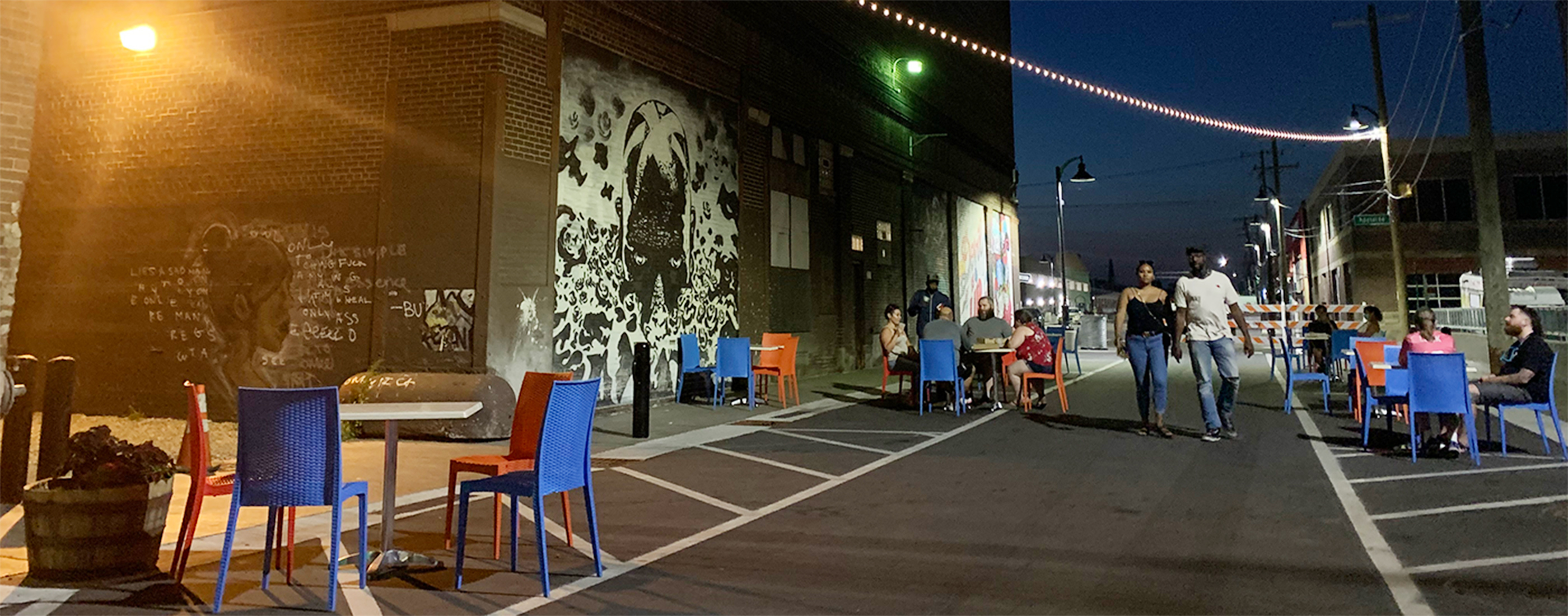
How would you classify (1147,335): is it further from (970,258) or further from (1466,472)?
(970,258)

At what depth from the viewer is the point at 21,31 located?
34.8 ft

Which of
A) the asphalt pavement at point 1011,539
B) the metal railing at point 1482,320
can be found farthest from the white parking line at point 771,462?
the metal railing at point 1482,320

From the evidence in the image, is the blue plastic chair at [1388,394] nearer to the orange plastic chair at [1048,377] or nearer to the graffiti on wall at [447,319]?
the orange plastic chair at [1048,377]

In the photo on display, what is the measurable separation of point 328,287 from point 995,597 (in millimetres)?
9123

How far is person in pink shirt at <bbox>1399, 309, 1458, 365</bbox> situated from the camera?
8.16 meters

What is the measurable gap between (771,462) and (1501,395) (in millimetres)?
6327

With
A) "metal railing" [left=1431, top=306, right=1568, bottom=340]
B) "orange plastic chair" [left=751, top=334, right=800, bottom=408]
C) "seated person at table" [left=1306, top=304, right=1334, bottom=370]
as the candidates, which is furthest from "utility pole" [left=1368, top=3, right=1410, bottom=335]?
"orange plastic chair" [left=751, top=334, right=800, bottom=408]

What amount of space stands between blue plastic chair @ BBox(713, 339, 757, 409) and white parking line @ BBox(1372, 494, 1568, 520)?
790 centimetres

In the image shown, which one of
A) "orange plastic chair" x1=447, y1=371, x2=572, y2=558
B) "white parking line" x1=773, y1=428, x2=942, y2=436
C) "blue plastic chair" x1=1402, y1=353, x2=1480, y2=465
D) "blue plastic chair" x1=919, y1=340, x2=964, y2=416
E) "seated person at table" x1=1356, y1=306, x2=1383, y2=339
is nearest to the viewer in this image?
"orange plastic chair" x1=447, y1=371, x2=572, y2=558

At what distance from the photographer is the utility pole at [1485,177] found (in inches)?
507

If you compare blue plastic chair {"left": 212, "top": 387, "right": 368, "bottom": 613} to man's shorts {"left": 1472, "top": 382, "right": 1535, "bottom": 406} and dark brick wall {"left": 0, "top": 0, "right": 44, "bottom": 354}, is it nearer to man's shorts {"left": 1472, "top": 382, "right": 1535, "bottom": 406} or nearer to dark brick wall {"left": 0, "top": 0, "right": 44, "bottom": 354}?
man's shorts {"left": 1472, "top": 382, "right": 1535, "bottom": 406}

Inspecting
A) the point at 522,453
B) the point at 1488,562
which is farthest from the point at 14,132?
the point at 1488,562

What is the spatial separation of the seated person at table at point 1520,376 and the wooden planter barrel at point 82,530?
956 centimetres

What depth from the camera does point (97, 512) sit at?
164 inches
